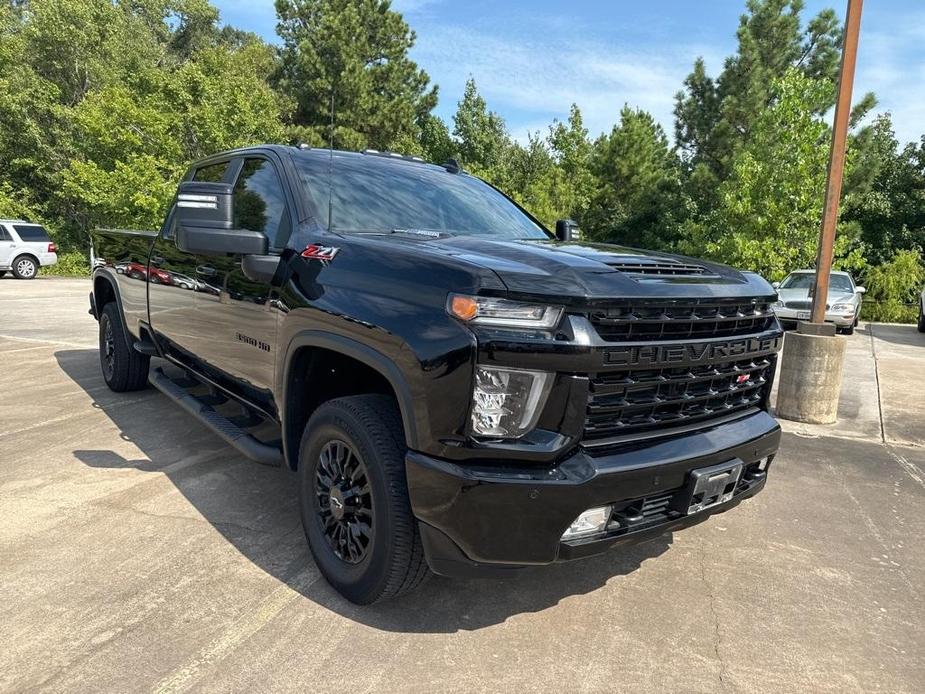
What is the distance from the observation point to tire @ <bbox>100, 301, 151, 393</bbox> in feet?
18.5

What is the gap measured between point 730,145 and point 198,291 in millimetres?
24874

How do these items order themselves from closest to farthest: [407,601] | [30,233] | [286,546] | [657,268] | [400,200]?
[657,268], [407,601], [286,546], [400,200], [30,233]

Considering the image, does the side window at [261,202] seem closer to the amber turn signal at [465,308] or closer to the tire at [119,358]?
the amber turn signal at [465,308]

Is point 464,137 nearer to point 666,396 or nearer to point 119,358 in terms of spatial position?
point 119,358

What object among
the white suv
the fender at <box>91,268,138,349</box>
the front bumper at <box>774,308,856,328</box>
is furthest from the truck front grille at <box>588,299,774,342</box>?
the white suv

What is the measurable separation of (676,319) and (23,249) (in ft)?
79.2

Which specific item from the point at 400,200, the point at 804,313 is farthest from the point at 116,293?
the point at 804,313

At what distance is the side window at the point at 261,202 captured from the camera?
10.6ft

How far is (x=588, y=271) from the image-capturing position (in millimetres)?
2273

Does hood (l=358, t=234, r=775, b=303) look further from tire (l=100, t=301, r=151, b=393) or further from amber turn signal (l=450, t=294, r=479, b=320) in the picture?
tire (l=100, t=301, r=151, b=393)

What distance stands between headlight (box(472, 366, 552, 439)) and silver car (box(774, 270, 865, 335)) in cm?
1246

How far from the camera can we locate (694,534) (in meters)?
3.48

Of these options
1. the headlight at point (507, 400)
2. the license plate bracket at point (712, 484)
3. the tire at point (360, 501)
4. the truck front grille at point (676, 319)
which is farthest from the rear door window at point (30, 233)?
the license plate bracket at point (712, 484)

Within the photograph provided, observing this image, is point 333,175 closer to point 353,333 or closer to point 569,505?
point 353,333
